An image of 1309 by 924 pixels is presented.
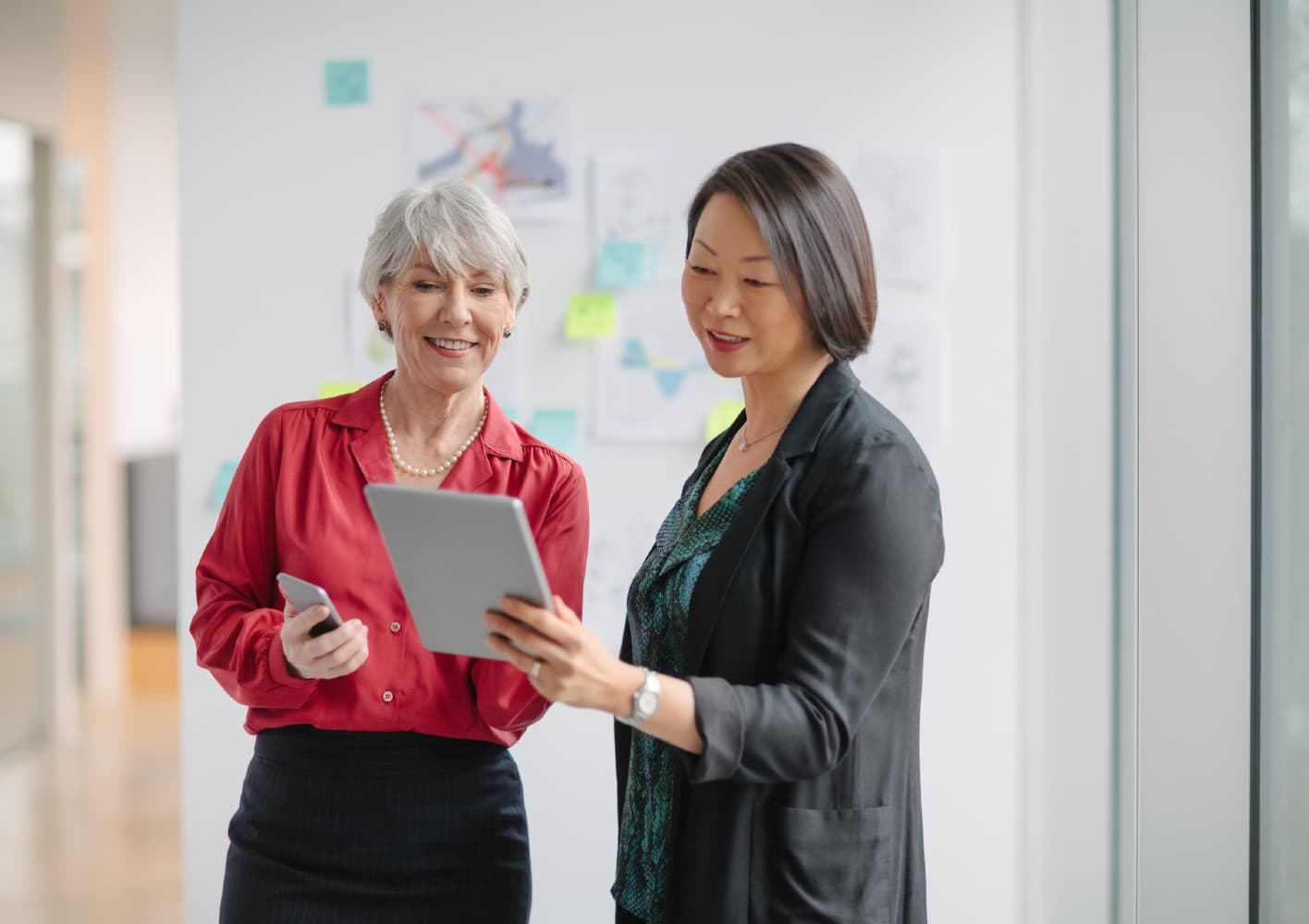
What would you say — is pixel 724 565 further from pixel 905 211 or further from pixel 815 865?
pixel 905 211

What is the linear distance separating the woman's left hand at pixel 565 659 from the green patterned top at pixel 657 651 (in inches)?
7.4

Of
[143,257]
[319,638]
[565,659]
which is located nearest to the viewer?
[565,659]

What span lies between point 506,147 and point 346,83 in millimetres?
388

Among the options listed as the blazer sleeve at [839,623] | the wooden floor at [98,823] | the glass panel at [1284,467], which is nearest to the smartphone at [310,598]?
the blazer sleeve at [839,623]

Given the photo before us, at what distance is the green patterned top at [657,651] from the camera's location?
Result: 1.32m

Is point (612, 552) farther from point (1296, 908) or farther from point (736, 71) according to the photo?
point (1296, 908)

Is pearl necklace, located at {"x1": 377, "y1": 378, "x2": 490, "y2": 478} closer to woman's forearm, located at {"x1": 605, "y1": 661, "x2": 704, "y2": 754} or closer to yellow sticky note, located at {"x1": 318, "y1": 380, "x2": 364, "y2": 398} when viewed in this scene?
woman's forearm, located at {"x1": 605, "y1": 661, "x2": 704, "y2": 754}

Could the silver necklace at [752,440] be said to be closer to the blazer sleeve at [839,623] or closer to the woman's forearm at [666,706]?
the blazer sleeve at [839,623]

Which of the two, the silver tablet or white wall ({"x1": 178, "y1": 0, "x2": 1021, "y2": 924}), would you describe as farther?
white wall ({"x1": 178, "y1": 0, "x2": 1021, "y2": 924})

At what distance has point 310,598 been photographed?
50.9 inches

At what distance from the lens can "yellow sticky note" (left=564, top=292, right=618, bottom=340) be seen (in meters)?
2.57

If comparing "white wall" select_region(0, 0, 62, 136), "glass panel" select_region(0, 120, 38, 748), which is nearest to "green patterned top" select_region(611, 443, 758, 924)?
"glass panel" select_region(0, 120, 38, 748)

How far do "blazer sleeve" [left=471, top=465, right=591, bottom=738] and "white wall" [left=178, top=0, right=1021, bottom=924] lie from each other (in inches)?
42.0

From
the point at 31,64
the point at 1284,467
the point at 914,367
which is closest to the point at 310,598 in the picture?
the point at 1284,467
